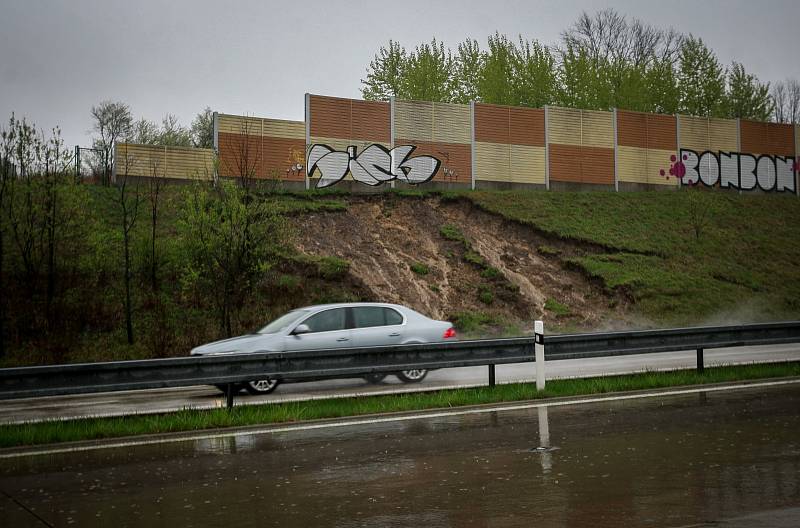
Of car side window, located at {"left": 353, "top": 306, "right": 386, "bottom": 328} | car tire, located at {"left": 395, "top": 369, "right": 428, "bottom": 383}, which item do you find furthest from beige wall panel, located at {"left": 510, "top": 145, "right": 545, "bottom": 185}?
car tire, located at {"left": 395, "top": 369, "right": 428, "bottom": 383}

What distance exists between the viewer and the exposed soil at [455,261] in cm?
3108

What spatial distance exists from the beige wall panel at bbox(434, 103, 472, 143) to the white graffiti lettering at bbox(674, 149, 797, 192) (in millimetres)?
12802

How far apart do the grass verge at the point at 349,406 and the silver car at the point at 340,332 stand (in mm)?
2664

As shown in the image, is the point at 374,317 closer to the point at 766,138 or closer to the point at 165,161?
the point at 165,161

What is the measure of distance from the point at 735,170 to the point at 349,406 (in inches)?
1601

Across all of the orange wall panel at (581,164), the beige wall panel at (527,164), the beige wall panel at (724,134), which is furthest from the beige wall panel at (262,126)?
the beige wall panel at (724,134)

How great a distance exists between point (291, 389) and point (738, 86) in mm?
50618

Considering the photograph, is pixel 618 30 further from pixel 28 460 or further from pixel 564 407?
pixel 28 460

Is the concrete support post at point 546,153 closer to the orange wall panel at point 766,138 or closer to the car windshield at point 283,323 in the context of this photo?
the orange wall panel at point 766,138

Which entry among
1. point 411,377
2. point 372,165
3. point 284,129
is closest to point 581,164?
point 372,165

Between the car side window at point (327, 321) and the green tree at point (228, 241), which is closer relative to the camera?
the car side window at point (327, 321)

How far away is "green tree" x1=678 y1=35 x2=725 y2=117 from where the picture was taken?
54.4 metres

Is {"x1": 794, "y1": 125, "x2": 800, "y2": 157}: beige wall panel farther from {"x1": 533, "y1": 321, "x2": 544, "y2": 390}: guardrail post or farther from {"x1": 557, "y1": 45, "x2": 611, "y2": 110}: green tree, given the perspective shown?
{"x1": 533, "y1": 321, "x2": 544, "y2": 390}: guardrail post

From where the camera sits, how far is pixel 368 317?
16516mm
